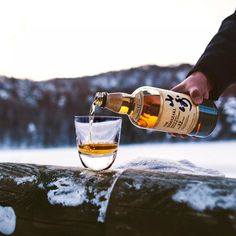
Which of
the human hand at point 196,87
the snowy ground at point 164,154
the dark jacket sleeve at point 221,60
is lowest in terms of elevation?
the snowy ground at point 164,154

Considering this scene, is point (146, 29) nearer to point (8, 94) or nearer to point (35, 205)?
point (8, 94)

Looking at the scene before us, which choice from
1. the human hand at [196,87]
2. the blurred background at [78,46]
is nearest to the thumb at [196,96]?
the human hand at [196,87]

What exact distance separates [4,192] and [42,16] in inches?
96.2

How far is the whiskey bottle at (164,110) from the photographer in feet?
2.52

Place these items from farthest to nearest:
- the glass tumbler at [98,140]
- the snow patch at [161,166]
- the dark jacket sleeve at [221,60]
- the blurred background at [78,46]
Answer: the blurred background at [78,46] < the dark jacket sleeve at [221,60] < the snow patch at [161,166] < the glass tumbler at [98,140]

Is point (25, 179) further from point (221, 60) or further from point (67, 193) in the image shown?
point (221, 60)

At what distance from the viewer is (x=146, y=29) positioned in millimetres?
2660

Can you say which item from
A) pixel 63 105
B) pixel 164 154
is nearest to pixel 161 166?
pixel 164 154

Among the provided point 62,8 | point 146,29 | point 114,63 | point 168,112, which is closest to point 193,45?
Result: point 146,29

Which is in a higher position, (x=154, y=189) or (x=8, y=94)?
(x=154, y=189)

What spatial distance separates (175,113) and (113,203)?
0.42m

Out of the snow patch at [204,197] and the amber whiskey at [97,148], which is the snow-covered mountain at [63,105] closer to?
the amber whiskey at [97,148]

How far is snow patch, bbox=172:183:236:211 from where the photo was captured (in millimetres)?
339

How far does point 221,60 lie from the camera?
1062 millimetres
